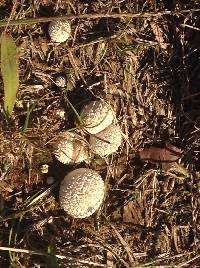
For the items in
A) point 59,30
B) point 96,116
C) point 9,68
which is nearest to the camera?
point 9,68

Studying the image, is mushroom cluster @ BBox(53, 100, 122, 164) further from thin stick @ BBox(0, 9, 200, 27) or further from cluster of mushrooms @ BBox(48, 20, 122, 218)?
thin stick @ BBox(0, 9, 200, 27)

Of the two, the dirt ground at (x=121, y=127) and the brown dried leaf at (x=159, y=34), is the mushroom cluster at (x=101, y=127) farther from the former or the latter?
the brown dried leaf at (x=159, y=34)

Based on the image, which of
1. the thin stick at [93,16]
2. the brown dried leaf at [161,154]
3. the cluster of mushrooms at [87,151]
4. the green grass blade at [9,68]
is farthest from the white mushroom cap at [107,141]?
the thin stick at [93,16]

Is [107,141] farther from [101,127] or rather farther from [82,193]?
[82,193]

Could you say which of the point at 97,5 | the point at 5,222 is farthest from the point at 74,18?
the point at 5,222

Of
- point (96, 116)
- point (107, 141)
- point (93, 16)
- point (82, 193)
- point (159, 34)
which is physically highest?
point (93, 16)

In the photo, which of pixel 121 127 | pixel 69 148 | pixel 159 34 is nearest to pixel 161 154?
pixel 121 127
